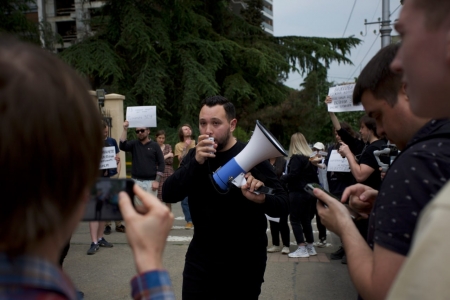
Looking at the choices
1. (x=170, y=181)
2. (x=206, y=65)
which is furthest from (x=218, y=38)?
(x=170, y=181)

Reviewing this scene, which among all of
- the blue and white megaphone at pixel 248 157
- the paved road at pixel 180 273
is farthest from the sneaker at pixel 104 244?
the blue and white megaphone at pixel 248 157

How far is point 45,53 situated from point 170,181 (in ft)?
8.25

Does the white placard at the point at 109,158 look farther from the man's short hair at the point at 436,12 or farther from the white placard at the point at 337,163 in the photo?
the man's short hair at the point at 436,12

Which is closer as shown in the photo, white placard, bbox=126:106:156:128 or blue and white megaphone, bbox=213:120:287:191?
blue and white megaphone, bbox=213:120:287:191

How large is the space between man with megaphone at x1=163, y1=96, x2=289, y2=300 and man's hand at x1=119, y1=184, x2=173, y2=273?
1886 mm

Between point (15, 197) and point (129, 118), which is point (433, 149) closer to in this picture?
point (15, 197)

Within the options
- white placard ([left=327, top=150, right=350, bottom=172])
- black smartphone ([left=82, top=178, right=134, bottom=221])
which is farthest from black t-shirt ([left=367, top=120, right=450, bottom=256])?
white placard ([left=327, top=150, right=350, bottom=172])

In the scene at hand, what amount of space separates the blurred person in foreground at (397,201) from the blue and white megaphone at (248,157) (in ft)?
4.33

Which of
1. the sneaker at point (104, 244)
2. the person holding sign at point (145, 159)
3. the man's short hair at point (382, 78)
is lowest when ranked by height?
the sneaker at point (104, 244)

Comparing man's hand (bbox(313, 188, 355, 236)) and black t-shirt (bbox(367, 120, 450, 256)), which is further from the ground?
black t-shirt (bbox(367, 120, 450, 256))

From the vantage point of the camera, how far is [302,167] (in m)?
7.13

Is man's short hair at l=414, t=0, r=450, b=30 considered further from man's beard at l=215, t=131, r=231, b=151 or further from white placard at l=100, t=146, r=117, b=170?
white placard at l=100, t=146, r=117, b=170

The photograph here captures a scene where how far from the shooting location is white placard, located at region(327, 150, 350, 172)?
652cm

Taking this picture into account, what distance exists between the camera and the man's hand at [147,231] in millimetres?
1113
